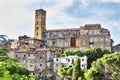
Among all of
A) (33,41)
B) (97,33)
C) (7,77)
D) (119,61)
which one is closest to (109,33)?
(97,33)

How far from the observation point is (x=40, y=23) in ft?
398

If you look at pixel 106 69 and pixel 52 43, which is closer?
pixel 106 69

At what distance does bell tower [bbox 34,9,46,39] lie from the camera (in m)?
120

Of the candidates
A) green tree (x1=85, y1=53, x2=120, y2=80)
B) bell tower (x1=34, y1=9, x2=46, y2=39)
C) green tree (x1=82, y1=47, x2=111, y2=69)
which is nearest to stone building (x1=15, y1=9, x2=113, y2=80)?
bell tower (x1=34, y1=9, x2=46, y2=39)

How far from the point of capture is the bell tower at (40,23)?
392 feet

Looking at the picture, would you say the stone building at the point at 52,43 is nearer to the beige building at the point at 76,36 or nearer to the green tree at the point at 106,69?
the beige building at the point at 76,36

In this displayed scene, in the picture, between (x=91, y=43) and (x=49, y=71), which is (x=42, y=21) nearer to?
(x=91, y=43)

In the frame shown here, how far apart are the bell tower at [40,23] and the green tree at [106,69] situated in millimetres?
46778

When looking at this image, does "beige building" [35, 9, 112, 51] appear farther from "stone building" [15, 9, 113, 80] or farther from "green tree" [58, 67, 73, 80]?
"green tree" [58, 67, 73, 80]

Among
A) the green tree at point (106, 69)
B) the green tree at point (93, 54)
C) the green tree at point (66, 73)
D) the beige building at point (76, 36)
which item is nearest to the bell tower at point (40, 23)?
the beige building at point (76, 36)

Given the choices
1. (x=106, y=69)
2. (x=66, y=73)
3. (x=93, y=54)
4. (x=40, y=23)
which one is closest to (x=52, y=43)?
(x=40, y=23)

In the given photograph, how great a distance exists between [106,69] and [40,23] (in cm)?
5268

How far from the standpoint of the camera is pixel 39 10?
12238 cm

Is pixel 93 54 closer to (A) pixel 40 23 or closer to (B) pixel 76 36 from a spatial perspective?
(B) pixel 76 36
